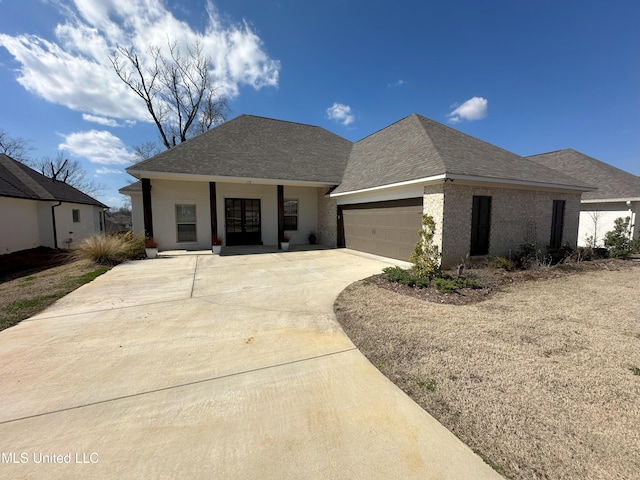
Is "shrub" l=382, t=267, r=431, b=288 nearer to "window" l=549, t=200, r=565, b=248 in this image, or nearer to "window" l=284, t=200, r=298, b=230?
"window" l=549, t=200, r=565, b=248

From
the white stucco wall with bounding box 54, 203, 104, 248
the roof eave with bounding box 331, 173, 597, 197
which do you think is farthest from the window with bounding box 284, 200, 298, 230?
the white stucco wall with bounding box 54, 203, 104, 248

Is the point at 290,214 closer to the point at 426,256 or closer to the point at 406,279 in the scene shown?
the point at 426,256

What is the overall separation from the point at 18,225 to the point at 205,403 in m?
17.1

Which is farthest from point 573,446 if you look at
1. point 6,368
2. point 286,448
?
point 6,368

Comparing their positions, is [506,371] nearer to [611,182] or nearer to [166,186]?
[166,186]

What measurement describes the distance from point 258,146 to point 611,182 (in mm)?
18497

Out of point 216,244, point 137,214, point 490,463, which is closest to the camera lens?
point 490,463

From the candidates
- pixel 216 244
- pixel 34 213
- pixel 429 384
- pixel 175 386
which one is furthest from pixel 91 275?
pixel 34 213

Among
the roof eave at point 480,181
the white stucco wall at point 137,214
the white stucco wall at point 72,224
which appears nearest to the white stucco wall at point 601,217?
the roof eave at point 480,181

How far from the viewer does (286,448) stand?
6.66 feet

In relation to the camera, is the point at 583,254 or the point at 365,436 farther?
the point at 583,254

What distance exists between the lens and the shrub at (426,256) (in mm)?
6707

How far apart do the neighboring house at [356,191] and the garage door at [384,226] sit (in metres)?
0.04

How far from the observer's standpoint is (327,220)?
1461cm
